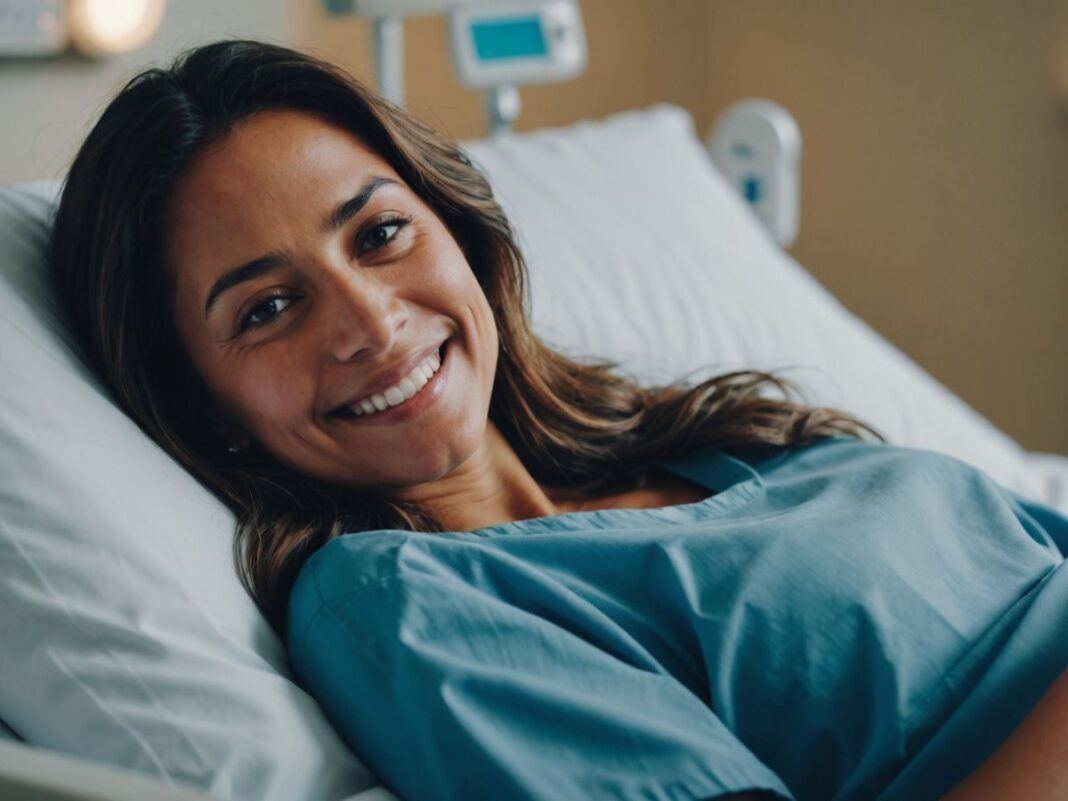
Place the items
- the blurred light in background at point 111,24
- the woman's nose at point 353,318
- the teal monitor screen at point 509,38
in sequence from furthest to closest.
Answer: the teal monitor screen at point 509,38 → the blurred light in background at point 111,24 → the woman's nose at point 353,318

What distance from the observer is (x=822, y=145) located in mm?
3424

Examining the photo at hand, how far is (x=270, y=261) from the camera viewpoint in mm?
1188

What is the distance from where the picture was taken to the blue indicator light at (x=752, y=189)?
259 centimetres

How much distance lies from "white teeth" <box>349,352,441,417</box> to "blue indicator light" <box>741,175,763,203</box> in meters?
1.49

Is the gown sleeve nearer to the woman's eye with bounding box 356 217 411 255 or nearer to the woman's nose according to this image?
the woman's nose

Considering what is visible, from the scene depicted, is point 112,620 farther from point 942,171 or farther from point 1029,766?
point 942,171

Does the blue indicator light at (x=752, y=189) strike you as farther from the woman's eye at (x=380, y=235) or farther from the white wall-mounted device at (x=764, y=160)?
the woman's eye at (x=380, y=235)

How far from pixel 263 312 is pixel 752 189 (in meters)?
1.57

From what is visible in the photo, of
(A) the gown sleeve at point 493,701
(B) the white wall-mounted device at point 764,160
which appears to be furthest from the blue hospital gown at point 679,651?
(B) the white wall-mounted device at point 764,160

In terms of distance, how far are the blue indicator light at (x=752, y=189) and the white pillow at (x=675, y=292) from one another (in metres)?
0.45

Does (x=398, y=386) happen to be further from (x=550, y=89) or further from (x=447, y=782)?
(x=550, y=89)

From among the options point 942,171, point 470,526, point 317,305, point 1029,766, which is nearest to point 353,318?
point 317,305

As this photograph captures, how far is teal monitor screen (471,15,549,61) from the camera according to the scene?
2250mm

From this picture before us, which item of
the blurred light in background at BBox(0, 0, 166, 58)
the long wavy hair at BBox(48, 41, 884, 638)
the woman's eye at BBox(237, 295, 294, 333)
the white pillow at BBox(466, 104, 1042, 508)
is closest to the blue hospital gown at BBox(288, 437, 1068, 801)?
the long wavy hair at BBox(48, 41, 884, 638)
